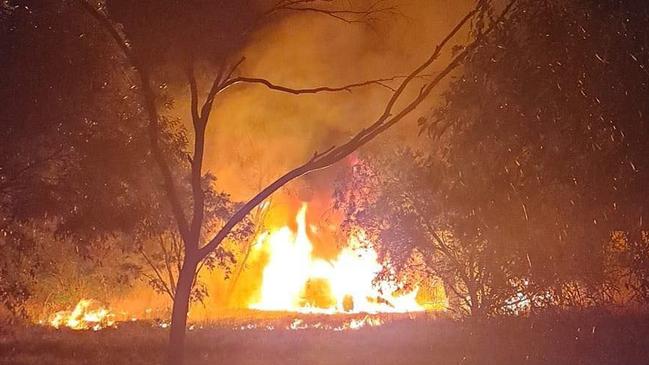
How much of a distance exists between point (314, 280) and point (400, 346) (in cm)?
1662

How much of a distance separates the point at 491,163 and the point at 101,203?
22.2ft

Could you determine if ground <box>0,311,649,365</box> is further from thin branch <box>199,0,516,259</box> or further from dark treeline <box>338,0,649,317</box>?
thin branch <box>199,0,516,259</box>

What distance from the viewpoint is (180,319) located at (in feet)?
34.1

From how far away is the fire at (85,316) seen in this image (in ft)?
79.6

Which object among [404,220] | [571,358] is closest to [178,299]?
[571,358]

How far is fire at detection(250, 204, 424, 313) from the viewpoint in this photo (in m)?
28.6

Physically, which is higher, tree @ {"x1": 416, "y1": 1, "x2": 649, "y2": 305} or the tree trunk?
tree @ {"x1": 416, "y1": 1, "x2": 649, "y2": 305}

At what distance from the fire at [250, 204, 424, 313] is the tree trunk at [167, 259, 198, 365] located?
16645 mm

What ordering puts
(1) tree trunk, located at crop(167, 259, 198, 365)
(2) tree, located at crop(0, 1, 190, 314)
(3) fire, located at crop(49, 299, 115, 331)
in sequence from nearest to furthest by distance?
(1) tree trunk, located at crop(167, 259, 198, 365) < (2) tree, located at crop(0, 1, 190, 314) < (3) fire, located at crop(49, 299, 115, 331)

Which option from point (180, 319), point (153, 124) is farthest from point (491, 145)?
point (180, 319)

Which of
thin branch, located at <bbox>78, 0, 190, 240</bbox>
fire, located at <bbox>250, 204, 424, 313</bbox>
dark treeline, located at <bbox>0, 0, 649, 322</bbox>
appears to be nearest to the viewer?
dark treeline, located at <bbox>0, 0, 649, 322</bbox>

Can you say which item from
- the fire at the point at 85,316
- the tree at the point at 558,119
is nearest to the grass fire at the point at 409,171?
the tree at the point at 558,119

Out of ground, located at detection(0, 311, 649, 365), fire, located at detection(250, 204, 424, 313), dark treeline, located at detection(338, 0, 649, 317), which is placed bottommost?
ground, located at detection(0, 311, 649, 365)

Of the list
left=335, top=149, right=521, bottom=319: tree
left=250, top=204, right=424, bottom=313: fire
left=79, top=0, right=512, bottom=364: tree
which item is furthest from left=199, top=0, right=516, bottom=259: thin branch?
left=250, top=204, right=424, bottom=313: fire
